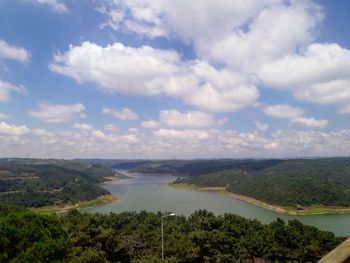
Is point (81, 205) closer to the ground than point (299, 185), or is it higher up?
closer to the ground

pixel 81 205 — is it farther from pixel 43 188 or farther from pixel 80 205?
pixel 43 188

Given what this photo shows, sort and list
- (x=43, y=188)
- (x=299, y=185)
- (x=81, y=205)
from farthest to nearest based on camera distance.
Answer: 1. (x=43, y=188)
2. (x=299, y=185)
3. (x=81, y=205)

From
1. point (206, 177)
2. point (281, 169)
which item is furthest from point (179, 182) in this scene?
point (281, 169)

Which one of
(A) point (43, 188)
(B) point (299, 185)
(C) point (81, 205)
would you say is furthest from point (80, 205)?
(B) point (299, 185)

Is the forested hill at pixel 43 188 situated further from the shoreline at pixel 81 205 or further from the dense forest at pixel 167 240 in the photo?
the dense forest at pixel 167 240

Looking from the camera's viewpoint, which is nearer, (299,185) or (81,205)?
(81,205)

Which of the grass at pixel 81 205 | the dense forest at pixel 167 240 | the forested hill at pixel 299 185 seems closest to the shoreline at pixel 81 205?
the grass at pixel 81 205

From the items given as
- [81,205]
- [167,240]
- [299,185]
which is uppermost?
[167,240]

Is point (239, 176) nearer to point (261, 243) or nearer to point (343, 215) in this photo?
point (343, 215)

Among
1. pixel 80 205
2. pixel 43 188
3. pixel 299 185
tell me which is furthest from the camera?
pixel 43 188
